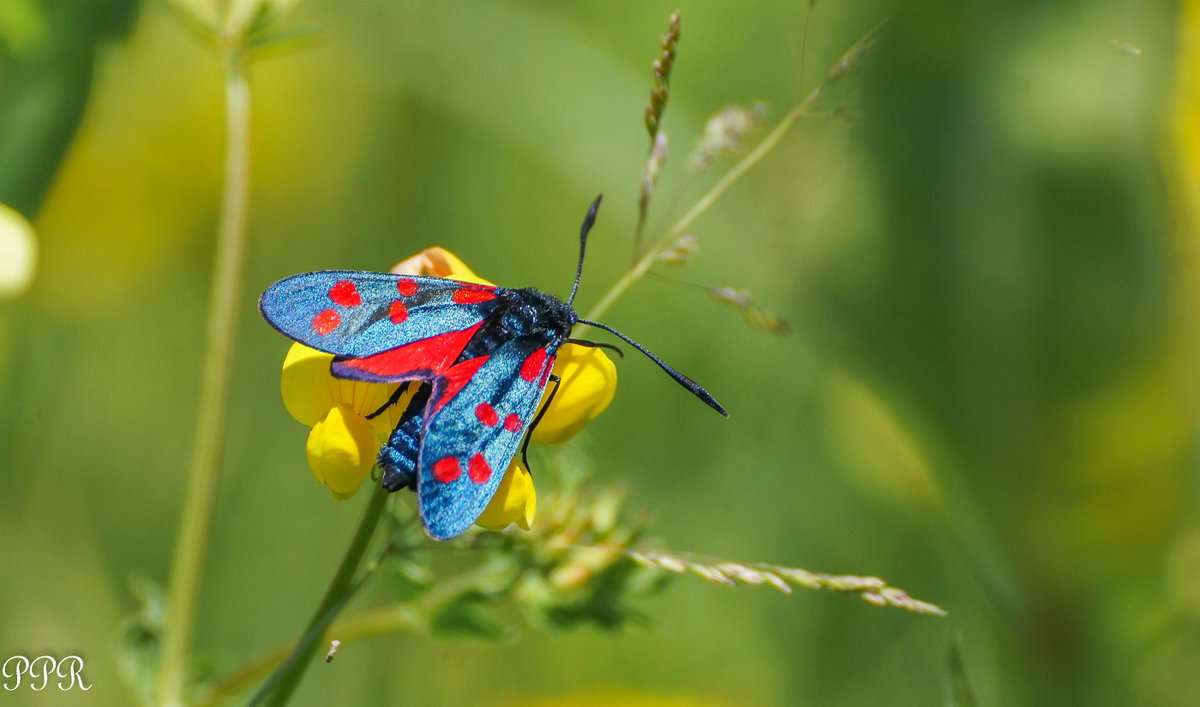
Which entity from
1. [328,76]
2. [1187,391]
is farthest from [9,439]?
[1187,391]

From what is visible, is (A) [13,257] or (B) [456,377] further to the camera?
(B) [456,377]

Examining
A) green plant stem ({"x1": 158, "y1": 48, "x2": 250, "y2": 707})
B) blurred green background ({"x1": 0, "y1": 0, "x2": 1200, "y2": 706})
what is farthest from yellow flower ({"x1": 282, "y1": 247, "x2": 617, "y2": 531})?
blurred green background ({"x1": 0, "y1": 0, "x2": 1200, "y2": 706})

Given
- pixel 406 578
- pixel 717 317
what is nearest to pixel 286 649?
pixel 406 578

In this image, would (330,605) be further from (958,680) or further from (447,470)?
(958,680)

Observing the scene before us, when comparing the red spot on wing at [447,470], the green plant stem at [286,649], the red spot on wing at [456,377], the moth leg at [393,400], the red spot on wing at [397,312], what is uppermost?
the red spot on wing at [397,312]

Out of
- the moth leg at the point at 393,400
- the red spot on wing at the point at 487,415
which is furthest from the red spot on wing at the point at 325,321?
the red spot on wing at the point at 487,415

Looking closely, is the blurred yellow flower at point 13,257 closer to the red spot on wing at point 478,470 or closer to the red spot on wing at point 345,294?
the red spot on wing at point 345,294

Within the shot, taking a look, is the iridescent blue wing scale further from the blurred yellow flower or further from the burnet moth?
the blurred yellow flower

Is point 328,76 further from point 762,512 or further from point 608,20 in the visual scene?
point 762,512
